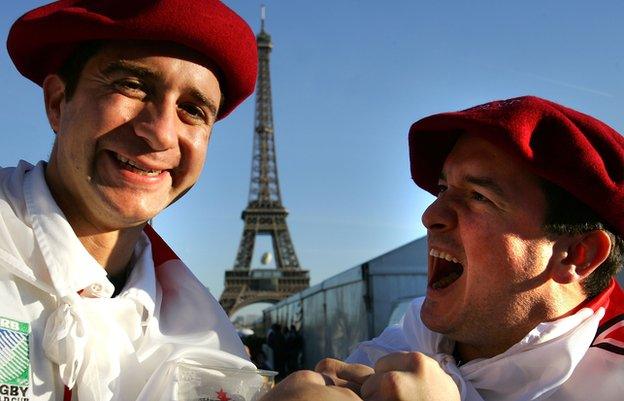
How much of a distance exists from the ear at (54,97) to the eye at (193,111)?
412mm

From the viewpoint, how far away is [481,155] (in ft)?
8.25

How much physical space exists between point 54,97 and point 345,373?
154cm

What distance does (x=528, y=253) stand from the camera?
243cm

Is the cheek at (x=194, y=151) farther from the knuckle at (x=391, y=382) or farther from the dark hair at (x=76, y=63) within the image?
the knuckle at (x=391, y=382)

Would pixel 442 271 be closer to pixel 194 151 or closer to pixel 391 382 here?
pixel 194 151

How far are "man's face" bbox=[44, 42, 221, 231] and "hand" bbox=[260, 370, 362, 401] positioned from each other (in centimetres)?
115

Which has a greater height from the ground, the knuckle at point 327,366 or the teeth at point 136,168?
the teeth at point 136,168

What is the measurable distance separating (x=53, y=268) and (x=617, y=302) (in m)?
1.92

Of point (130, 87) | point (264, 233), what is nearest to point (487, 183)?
point (130, 87)

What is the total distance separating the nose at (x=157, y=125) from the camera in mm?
2242

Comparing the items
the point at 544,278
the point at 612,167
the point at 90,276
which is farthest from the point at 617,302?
the point at 90,276

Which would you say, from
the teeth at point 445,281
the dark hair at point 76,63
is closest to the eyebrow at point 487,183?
the teeth at point 445,281

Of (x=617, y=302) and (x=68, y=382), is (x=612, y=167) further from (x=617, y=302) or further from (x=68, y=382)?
(x=68, y=382)

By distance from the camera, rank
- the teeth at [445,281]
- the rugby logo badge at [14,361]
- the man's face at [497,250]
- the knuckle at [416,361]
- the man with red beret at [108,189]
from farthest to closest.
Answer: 1. the teeth at [445,281]
2. the man's face at [497,250]
3. the man with red beret at [108,189]
4. the rugby logo badge at [14,361]
5. the knuckle at [416,361]
